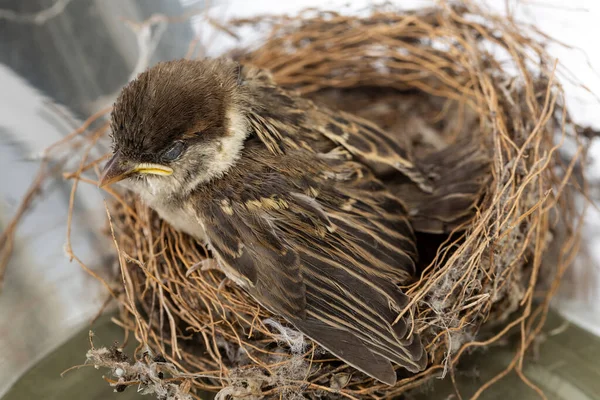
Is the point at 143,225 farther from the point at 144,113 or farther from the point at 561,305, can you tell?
the point at 561,305

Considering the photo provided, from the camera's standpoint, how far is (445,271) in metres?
1.52

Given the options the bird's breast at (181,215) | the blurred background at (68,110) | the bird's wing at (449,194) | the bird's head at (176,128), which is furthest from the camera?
the blurred background at (68,110)

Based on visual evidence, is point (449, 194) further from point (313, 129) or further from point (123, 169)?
point (123, 169)

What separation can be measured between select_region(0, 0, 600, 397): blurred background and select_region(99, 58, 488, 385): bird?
643 millimetres

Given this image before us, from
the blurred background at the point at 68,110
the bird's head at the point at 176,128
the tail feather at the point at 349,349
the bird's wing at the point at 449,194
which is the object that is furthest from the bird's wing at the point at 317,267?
the blurred background at the point at 68,110

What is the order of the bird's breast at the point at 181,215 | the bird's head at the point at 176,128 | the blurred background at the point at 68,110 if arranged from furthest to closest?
the blurred background at the point at 68,110, the bird's breast at the point at 181,215, the bird's head at the point at 176,128

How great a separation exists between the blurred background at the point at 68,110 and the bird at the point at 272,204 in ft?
2.11

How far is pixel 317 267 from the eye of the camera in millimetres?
1457

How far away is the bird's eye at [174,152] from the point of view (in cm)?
142

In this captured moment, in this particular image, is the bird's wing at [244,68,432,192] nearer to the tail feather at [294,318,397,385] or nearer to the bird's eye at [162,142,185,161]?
the bird's eye at [162,142,185,161]

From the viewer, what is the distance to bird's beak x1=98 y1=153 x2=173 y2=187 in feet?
4.74

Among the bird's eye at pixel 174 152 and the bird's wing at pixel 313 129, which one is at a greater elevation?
the bird's eye at pixel 174 152

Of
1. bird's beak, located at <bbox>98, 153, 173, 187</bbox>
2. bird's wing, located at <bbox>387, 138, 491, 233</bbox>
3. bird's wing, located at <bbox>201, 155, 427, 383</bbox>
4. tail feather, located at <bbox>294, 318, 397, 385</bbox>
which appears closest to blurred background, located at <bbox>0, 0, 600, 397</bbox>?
bird's wing, located at <bbox>387, 138, 491, 233</bbox>

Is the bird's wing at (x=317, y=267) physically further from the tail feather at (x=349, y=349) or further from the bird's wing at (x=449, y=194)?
the bird's wing at (x=449, y=194)
